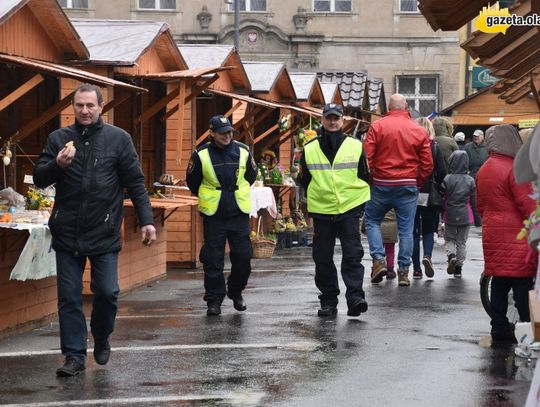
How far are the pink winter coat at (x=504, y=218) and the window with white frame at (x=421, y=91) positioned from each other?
35658mm

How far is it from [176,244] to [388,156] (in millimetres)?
3977

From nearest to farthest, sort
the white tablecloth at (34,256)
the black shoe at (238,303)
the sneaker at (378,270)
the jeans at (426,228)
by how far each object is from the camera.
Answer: the white tablecloth at (34,256) → the black shoe at (238,303) → the sneaker at (378,270) → the jeans at (426,228)

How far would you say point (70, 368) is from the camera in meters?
8.70

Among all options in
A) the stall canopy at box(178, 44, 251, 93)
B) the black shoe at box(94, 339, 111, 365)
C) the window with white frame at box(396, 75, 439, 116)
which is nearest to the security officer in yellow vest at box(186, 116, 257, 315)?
the black shoe at box(94, 339, 111, 365)

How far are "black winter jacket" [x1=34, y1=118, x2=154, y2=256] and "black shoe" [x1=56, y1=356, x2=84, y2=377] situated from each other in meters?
0.69

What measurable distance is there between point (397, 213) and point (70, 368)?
626 centimetres

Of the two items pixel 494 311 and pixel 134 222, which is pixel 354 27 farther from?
pixel 494 311

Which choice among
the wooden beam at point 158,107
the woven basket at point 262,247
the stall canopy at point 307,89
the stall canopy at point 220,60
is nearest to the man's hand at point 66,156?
the wooden beam at point 158,107

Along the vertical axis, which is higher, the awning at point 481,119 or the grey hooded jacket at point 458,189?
the awning at point 481,119

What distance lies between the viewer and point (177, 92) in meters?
14.5

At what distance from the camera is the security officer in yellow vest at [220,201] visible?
12.0 meters

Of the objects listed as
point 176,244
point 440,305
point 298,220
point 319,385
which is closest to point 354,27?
point 298,220

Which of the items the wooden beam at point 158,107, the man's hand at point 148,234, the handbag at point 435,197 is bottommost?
the handbag at point 435,197

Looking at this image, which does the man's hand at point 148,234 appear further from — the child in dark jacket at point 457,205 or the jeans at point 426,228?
the child in dark jacket at point 457,205
